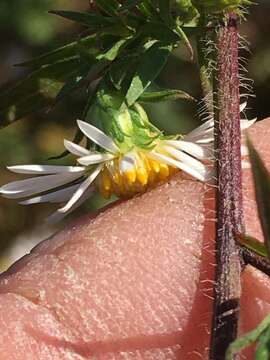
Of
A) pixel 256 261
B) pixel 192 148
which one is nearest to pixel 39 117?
pixel 192 148

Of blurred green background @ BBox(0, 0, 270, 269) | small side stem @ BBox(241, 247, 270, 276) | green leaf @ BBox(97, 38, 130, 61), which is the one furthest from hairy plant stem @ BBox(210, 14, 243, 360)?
blurred green background @ BBox(0, 0, 270, 269)

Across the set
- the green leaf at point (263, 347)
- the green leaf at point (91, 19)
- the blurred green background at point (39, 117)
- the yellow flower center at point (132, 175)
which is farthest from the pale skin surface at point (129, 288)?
the blurred green background at point (39, 117)

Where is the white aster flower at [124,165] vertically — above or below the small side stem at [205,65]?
below

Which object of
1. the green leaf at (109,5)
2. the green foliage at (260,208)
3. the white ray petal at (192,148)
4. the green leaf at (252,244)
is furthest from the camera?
the white ray petal at (192,148)

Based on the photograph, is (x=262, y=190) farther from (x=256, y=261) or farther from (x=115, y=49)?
(x=115, y=49)

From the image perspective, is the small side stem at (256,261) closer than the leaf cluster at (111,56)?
Yes

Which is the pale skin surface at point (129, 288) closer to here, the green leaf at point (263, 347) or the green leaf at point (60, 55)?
the green leaf at point (60, 55)

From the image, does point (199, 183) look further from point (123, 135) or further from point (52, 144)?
point (52, 144)
